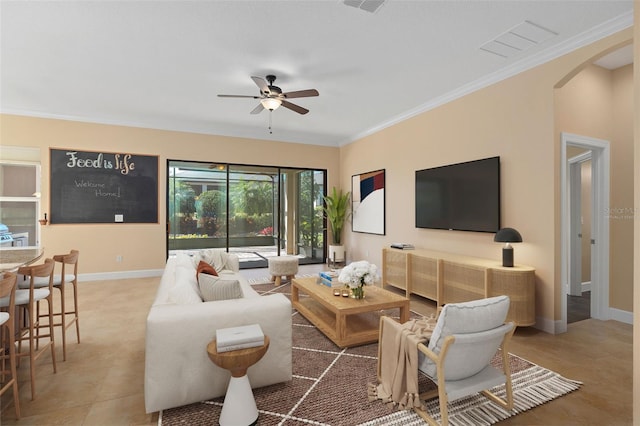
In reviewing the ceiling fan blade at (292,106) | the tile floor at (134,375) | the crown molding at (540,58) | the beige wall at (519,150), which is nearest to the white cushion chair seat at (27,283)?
the tile floor at (134,375)

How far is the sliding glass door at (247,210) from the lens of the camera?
645 cm

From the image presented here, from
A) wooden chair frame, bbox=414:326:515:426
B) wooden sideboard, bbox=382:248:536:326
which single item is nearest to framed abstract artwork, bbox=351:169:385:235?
wooden sideboard, bbox=382:248:536:326

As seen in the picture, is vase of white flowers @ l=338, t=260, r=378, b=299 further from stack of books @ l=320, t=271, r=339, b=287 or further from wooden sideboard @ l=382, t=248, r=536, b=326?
wooden sideboard @ l=382, t=248, r=536, b=326

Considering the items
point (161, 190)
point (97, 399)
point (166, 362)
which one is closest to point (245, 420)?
point (166, 362)

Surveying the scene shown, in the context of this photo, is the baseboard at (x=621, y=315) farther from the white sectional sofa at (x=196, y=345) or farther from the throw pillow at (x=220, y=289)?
the throw pillow at (x=220, y=289)

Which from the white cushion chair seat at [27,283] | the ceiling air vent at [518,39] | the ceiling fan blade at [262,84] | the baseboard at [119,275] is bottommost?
the baseboard at [119,275]

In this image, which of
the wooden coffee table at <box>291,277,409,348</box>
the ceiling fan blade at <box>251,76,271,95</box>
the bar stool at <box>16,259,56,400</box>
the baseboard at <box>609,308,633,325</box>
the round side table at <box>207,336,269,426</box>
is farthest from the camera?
the baseboard at <box>609,308,633,325</box>

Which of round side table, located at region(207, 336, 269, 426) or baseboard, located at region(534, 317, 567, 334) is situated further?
baseboard, located at region(534, 317, 567, 334)

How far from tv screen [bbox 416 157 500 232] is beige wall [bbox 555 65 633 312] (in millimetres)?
1053

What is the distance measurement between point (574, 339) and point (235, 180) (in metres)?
6.12

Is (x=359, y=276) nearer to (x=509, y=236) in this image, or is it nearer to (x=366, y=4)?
(x=509, y=236)

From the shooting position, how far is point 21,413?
6.58 ft

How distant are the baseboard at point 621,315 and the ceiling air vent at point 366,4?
4.27 metres

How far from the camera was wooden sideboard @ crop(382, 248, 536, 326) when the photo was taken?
3223 mm
